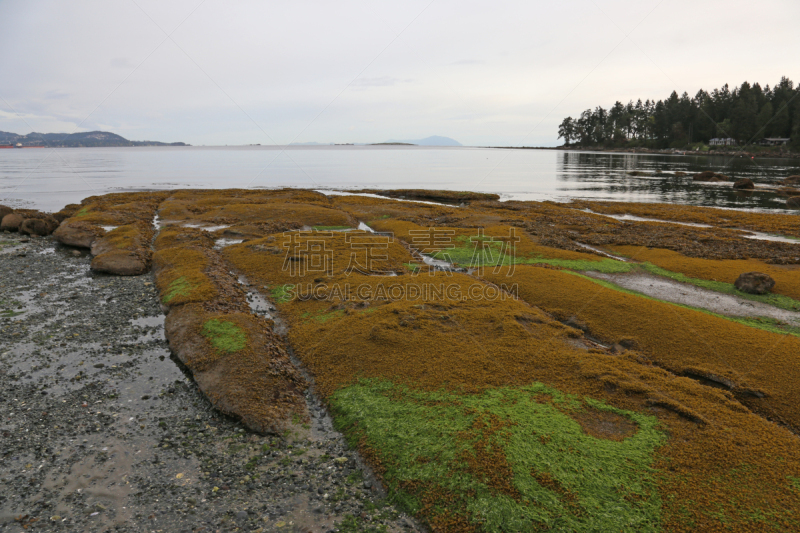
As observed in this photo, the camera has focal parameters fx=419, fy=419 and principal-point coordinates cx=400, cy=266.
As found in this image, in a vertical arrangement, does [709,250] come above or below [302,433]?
above

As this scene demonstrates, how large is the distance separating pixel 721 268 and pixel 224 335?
80.6ft

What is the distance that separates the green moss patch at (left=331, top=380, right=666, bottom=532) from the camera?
25.1 feet

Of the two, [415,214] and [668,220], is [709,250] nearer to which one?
[668,220]

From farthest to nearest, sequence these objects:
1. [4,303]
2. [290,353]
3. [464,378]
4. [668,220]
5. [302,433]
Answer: [668,220]
[4,303]
[290,353]
[464,378]
[302,433]

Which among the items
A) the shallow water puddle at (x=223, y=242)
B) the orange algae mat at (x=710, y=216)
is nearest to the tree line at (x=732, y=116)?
the orange algae mat at (x=710, y=216)

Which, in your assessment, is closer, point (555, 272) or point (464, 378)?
point (464, 378)

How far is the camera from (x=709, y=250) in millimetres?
26422

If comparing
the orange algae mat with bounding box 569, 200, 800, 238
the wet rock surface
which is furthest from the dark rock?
the orange algae mat with bounding box 569, 200, 800, 238

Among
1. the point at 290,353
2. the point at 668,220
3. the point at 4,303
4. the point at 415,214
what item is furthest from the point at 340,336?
the point at 668,220

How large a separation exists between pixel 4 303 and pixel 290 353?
1476 cm

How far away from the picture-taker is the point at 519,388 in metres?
11.4

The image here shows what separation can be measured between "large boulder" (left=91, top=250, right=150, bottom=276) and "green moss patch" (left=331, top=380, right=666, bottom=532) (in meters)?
18.6

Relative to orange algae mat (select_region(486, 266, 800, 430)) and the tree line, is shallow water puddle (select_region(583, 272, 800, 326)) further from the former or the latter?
the tree line

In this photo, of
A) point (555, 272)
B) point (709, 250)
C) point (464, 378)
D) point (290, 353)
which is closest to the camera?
point (464, 378)
